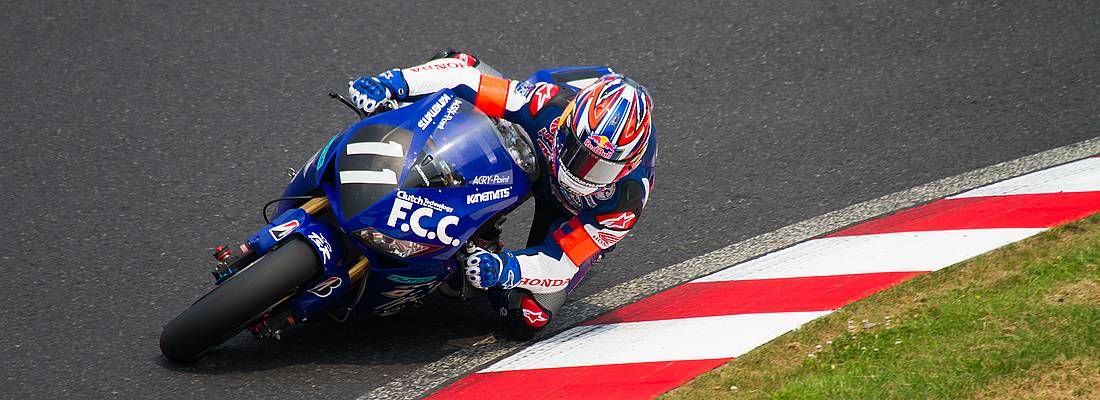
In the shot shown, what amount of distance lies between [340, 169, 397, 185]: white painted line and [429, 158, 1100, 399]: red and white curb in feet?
2.76

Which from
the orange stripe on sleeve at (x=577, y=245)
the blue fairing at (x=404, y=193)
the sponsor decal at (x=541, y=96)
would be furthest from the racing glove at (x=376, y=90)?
the orange stripe on sleeve at (x=577, y=245)

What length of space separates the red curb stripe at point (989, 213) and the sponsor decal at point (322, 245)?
2602mm

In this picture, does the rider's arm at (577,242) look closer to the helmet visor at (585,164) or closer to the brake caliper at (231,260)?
the helmet visor at (585,164)

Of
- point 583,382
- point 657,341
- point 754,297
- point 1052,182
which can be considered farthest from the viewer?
point 1052,182

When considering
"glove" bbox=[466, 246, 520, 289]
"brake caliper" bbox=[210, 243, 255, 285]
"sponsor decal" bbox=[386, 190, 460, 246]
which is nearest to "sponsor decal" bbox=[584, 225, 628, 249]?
"glove" bbox=[466, 246, 520, 289]

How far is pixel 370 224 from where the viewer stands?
4.51 meters

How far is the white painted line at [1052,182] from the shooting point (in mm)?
6289

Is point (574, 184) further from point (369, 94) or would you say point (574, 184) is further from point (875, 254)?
point (875, 254)

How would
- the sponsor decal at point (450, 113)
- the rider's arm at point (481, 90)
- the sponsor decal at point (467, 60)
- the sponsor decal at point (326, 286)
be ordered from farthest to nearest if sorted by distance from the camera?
the sponsor decal at point (467, 60) < the rider's arm at point (481, 90) < the sponsor decal at point (450, 113) < the sponsor decal at point (326, 286)

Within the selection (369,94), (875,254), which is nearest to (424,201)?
(369,94)

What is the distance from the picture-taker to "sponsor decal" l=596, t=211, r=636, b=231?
508 centimetres

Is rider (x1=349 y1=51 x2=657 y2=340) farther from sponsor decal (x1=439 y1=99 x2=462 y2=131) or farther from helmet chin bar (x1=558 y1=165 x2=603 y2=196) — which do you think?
sponsor decal (x1=439 y1=99 x2=462 y2=131)

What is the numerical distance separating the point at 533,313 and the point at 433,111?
3.00 feet

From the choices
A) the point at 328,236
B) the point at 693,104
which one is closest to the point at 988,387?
the point at 328,236
